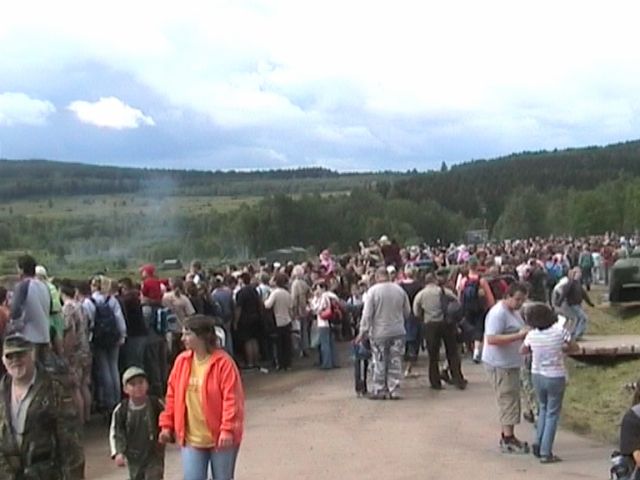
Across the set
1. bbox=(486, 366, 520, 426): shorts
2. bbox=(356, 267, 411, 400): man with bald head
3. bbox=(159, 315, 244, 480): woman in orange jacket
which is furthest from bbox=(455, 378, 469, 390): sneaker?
bbox=(159, 315, 244, 480): woman in orange jacket

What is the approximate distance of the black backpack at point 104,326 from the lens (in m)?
14.5

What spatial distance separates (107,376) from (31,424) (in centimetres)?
→ 815

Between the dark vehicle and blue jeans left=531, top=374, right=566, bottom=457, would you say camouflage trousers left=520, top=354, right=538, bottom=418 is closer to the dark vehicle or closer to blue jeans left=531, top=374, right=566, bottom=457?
blue jeans left=531, top=374, right=566, bottom=457

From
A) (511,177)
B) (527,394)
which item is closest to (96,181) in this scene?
(527,394)

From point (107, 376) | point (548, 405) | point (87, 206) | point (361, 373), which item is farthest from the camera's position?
point (87, 206)

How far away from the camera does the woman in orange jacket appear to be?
817 centimetres

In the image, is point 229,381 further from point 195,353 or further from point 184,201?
point 184,201

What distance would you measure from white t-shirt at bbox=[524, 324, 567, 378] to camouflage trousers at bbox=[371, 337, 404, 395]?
4672 millimetres

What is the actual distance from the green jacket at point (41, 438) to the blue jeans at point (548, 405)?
638cm

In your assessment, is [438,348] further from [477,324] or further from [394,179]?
[394,179]

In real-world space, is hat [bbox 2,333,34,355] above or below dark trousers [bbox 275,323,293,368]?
above

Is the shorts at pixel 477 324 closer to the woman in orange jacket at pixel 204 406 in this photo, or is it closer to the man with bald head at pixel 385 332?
the man with bald head at pixel 385 332

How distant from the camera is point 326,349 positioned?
68.4ft

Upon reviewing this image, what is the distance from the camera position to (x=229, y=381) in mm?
8195
